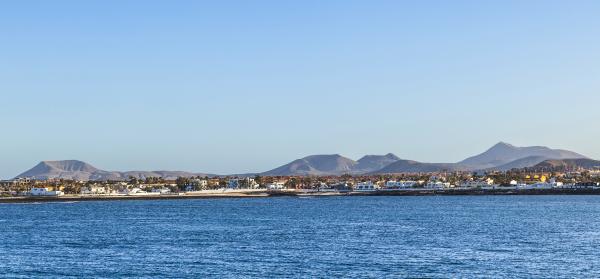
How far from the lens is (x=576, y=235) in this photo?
2965 inches

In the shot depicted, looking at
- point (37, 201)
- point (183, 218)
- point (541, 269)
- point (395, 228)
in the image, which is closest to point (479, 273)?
point (541, 269)

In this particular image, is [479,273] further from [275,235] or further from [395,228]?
[395,228]

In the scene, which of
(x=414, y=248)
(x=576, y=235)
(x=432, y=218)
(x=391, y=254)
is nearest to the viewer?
(x=391, y=254)

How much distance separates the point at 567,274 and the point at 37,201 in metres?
150

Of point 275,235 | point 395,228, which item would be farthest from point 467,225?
point 275,235

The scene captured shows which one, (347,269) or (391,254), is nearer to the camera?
(347,269)

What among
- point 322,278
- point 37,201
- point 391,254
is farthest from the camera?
point 37,201

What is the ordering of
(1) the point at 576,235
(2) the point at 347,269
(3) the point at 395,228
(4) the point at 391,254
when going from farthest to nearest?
(3) the point at 395,228, (1) the point at 576,235, (4) the point at 391,254, (2) the point at 347,269

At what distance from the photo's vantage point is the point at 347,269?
5206 centimetres

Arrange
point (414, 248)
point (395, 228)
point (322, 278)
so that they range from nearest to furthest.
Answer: point (322, 278)
point (414, 248)
point (395, 228)

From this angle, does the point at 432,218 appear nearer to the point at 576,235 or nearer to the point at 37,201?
the point at 576,235

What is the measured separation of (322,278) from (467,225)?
1732 inches

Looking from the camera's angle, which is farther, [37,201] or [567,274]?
[37,201]

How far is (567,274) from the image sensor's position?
162 ft
